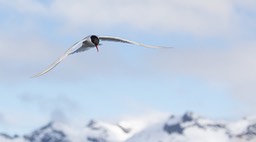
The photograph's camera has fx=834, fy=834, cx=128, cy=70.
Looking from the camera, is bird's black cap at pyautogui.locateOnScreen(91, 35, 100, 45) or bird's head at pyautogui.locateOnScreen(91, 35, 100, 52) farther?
bird's black cap at pyautogui.locateOnScreen(91, 35, 100, 45)

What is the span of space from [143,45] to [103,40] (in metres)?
2.95

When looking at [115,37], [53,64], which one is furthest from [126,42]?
[53,64]

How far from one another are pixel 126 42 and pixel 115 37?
3.83 feet

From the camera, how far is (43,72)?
54.5 m

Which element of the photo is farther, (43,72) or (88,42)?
(88,42)

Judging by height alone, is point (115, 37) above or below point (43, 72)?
above

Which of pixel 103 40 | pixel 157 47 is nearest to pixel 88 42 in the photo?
pixel 103 40

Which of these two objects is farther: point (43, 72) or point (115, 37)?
point (115, 37)

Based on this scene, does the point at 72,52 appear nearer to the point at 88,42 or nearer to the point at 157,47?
the point at 88,42

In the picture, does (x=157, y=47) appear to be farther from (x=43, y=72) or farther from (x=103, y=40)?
(x=43, y=72)

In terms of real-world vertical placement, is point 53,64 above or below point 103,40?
below

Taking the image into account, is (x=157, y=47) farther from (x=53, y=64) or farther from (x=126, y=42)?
(x=53, y=64)

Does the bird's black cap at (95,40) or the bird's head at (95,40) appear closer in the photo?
the bird's head at (95,40)

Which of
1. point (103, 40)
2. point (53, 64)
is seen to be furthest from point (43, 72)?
point (103, 40)
